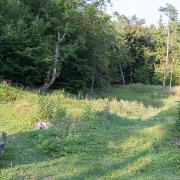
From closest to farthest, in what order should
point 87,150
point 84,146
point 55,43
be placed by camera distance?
1. point 87,150
2. point 84,146
3. point 55,43

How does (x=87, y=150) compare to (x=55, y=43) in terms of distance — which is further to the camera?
(x=55, y=43)

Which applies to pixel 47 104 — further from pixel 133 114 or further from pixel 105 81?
pixel 105 81

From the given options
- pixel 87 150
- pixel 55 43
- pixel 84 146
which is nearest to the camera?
pixel 87 150

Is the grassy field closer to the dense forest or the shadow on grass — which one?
the shadow on grass

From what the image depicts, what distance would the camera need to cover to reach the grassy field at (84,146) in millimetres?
7594

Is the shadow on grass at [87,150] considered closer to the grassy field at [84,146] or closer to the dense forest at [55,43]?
the grassy field at [84,146]

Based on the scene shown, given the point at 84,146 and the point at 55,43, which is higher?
the point at 55,43

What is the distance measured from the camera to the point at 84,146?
9.46m

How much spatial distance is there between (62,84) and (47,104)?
20.5 metres

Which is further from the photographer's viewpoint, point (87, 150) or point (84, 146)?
point (84, 146)

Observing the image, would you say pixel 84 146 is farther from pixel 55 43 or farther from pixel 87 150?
pixel 55 43

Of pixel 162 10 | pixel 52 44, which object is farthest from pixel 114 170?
pixel 162 10

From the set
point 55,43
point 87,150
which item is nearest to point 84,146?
point 87,150

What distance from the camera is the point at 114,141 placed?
33.3 feet
